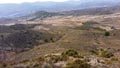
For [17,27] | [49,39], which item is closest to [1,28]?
[17,27]

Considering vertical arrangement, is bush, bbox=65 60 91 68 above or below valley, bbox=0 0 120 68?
above

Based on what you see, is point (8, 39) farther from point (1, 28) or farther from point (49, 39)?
point (1, 28)

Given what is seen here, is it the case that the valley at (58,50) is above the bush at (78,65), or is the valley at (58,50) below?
below

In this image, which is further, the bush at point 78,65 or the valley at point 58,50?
the valley at point 58,50

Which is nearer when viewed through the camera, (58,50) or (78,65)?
(78,65)

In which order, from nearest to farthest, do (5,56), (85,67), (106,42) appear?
(85,67), (5,56), (106,42)

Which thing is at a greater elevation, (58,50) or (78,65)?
(78,65)

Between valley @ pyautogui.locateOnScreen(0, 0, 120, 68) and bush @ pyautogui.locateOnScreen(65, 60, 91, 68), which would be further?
valley @ pyautogui.locateOnScreen(0, 0, 120, 68)

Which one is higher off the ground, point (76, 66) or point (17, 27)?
point (76, 66)

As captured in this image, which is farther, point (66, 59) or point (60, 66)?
point (66, 59)

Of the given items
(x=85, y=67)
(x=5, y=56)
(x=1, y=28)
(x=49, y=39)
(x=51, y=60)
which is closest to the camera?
(x=85, y=67)
